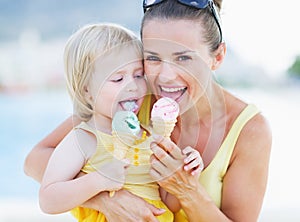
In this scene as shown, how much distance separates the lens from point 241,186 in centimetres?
162

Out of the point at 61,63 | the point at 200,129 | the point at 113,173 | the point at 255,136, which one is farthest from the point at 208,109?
the point at 61,63

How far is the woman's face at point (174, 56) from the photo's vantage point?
1518 mm

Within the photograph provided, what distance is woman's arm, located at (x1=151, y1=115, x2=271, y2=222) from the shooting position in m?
1.55

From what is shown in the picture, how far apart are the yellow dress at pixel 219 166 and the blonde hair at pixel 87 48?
363 millimetres

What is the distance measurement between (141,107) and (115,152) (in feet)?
0.68

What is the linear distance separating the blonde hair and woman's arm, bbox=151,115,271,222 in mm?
342

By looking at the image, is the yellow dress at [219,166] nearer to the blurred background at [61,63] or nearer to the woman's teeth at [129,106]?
the woman's teeth at [129,106]

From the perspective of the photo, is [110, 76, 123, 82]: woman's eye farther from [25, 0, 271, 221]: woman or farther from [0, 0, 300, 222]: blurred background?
[0, 0, 300, 222]: blurred background

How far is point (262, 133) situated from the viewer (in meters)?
1.64

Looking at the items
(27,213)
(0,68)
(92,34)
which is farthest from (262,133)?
(0,68)

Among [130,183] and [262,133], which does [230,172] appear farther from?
[130,183]

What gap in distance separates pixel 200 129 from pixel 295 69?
669 cm

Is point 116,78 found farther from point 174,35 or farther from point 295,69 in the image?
point 295,69

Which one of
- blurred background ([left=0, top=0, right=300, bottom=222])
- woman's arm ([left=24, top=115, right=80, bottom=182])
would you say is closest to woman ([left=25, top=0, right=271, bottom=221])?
woman's arm ([left=24, top=115, right=80, bottom=182])
